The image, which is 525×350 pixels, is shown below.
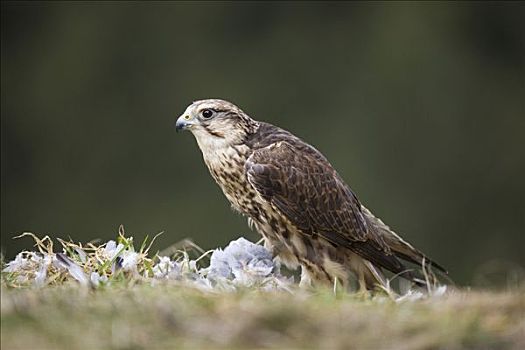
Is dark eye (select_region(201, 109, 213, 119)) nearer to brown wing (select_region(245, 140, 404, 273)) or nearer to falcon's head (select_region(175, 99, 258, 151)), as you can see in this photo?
falcon's head (select_region(175, 99, 258, 151))

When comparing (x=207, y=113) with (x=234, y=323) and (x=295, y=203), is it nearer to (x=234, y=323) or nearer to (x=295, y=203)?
(x=295, y=203)

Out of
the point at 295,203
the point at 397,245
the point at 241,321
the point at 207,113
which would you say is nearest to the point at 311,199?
the point at 295,203

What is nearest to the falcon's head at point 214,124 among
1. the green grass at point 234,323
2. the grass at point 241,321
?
the grass at point 241,321

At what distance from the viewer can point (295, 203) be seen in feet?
13.6

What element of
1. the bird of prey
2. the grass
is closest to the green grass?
the grass

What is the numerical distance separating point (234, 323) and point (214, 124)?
2.14 meters

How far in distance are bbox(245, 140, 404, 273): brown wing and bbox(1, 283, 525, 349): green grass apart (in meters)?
1.62

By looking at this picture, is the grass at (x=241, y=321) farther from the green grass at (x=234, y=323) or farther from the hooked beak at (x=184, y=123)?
the hooked beak at (x=184, y=123)

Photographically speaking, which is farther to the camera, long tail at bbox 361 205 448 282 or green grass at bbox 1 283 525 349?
long tail at bbox 361 205 448 282

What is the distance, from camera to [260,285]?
3.23m

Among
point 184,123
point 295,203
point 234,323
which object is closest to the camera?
point 234,323

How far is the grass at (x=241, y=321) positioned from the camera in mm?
2129

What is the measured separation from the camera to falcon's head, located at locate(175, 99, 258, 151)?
14.0 ft

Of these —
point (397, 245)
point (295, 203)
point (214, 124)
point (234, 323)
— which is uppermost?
point (214, 124)
